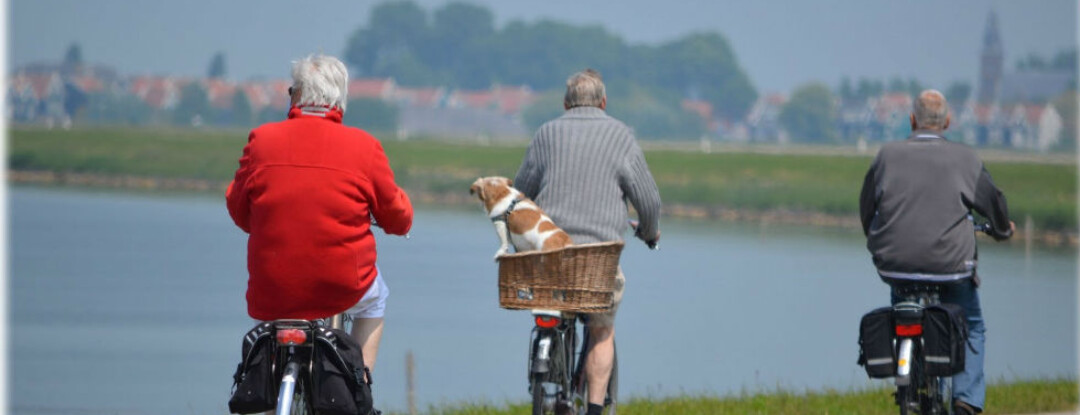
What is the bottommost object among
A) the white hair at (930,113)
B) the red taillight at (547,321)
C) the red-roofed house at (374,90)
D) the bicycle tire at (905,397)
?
the bicycle tire at (905,397)

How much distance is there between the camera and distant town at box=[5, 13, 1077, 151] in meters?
168

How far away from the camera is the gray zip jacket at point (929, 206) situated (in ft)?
21.4

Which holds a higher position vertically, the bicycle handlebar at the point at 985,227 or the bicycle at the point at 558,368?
the bicycle handlebar at the point at 985,227

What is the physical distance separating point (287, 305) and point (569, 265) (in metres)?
1.45

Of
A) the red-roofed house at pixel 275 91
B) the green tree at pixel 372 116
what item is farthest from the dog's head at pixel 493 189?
the red-roofed house at pixel 275 91

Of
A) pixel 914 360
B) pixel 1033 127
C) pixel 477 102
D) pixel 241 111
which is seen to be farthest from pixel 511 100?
pixel 914 360

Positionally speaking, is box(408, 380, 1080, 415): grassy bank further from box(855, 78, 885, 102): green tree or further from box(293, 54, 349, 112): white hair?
box(855, 78, 885, 102): green tree

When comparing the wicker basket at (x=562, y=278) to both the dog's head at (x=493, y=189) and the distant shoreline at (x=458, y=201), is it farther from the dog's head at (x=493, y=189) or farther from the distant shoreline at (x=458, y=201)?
the distant shoreline at (x=458, y=201)

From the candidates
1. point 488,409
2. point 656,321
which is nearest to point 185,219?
point 656,321

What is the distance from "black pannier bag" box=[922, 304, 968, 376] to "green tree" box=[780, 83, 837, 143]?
589 ft

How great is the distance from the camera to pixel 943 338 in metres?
6.49

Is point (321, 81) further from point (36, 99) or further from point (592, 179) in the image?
point (36, 99)

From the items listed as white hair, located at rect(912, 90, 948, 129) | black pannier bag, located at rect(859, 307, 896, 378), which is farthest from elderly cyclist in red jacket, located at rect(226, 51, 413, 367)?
white hair, located at rect(912, 90, 948, 129)

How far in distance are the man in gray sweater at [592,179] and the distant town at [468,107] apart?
156 meters
